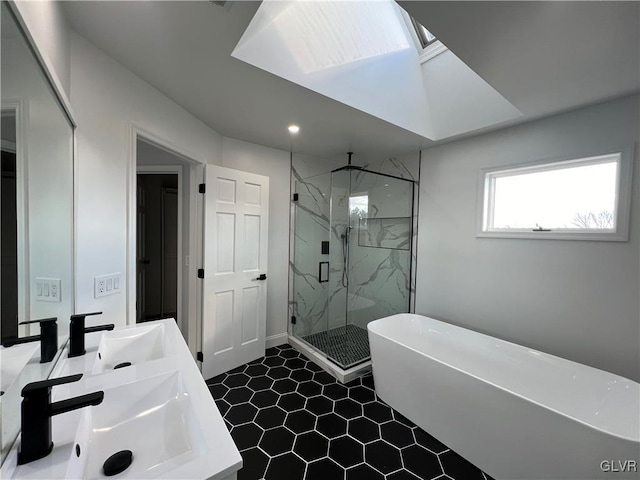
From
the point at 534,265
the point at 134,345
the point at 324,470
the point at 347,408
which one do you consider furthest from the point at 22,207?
the point at 534,265

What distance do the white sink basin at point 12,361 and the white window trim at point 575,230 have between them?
116 inches

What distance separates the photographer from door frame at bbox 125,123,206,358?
5.41ft

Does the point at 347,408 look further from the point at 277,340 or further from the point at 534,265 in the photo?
the point at 534,265

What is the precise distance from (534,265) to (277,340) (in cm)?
275

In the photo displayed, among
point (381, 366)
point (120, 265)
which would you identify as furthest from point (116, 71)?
point (381, 366)

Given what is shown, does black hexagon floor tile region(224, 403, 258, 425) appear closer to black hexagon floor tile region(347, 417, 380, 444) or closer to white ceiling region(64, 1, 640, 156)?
black hexagon floor tile region(347, 417, 380, 444)

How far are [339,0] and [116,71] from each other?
1.50 metres

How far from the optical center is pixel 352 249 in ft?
10.8

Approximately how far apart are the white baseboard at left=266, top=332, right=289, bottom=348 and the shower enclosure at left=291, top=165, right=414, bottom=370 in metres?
0.13

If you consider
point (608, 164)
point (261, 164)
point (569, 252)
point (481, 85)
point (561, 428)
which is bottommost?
point (561, 428)

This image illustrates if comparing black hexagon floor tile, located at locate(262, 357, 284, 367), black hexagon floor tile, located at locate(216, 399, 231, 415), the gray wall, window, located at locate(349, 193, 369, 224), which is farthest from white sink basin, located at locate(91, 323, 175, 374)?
the gray wall

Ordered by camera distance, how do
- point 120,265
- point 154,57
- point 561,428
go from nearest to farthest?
point 561,428 → point 154,57 → point 120,265

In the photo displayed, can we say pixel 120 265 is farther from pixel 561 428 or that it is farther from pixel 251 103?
pixel 561 428

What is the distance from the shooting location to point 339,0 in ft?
5.70
